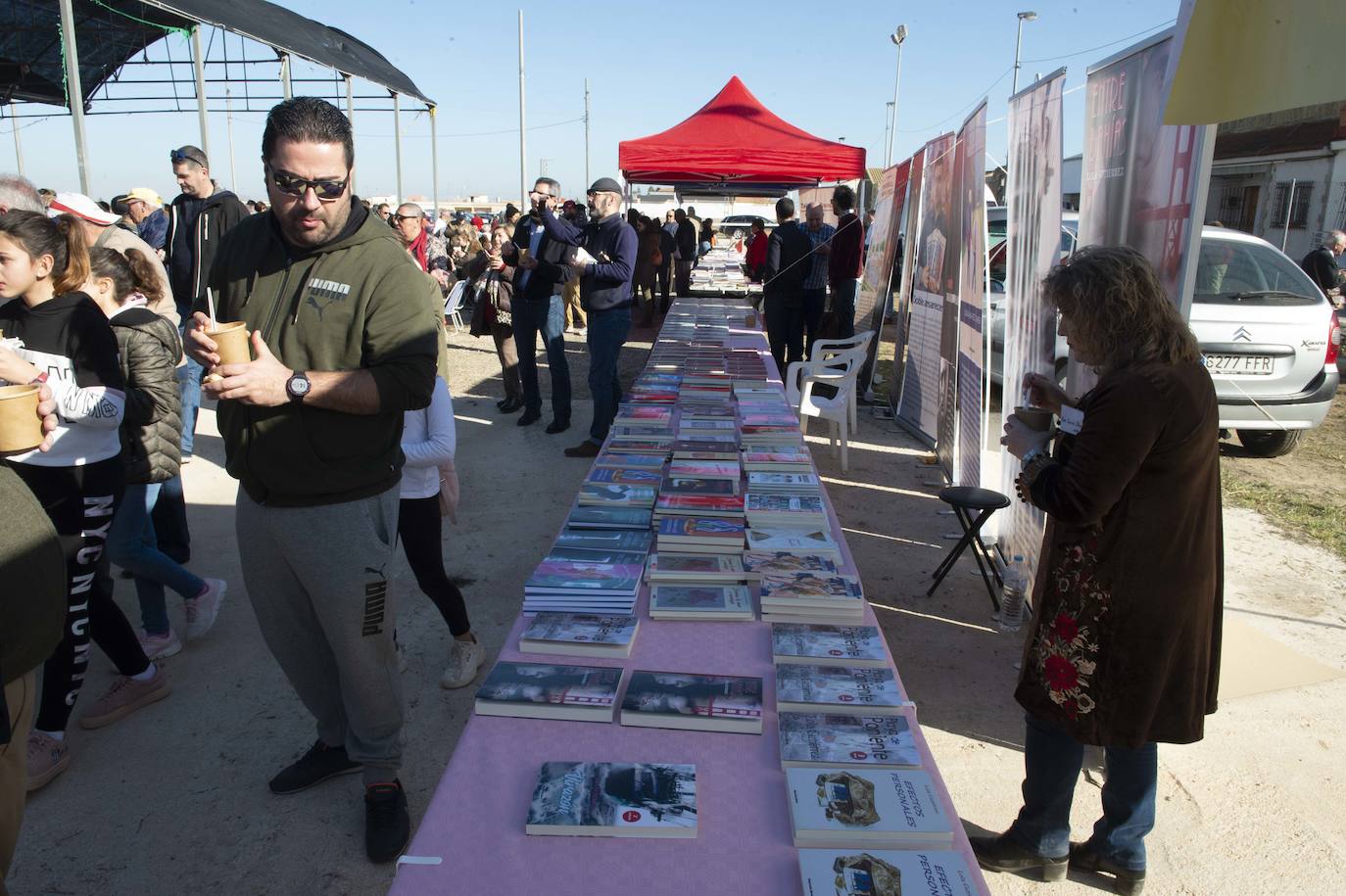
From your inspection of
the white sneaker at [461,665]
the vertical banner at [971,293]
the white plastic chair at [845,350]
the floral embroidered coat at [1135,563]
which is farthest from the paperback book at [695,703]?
the white plastic chair at [845,350]

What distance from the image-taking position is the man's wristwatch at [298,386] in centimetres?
160

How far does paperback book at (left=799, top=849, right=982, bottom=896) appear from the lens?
1.18 meters

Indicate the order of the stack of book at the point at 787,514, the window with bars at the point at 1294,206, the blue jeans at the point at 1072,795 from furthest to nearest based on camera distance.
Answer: the window with bars at the point at 1294,206 < the stack of book at the point at 787,514 < the blue jeans at the point at 1072,795

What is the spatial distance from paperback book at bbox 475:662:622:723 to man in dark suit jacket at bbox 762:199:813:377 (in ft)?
18.4

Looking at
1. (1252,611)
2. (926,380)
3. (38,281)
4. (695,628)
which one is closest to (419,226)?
(926,380)

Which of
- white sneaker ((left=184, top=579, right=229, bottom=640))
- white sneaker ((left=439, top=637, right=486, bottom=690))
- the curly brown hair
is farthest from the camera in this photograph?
white sneaker ((left=184, top=579, right=229, bottom=640))

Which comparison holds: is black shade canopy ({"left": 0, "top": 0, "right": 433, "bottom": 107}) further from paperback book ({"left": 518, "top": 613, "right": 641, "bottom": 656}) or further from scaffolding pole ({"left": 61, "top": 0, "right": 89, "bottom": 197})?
paperback book ({"left": 518, "top": 613, "right": 641, "bottom": 656})

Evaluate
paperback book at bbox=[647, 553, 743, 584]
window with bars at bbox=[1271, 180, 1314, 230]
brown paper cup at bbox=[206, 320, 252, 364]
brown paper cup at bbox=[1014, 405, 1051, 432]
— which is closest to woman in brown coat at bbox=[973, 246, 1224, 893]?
brown paper cup at bbox=[1014, 405, 1051, 432]

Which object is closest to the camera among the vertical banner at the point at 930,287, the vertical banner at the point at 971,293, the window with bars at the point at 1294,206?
the vertical banner at the point at 971,293

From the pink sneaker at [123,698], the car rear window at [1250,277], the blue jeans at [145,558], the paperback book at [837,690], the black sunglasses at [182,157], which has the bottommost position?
the pink sneaker at [123,698]

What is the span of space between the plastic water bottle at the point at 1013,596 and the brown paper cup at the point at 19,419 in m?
3.40

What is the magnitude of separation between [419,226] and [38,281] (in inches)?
194

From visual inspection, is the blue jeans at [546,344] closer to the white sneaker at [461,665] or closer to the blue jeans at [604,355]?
the blue jeans at [604,355]

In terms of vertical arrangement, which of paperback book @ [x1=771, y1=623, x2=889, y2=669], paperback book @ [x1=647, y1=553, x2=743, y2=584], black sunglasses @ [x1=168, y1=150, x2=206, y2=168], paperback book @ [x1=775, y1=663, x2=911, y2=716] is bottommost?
paperback book @ [x1=775, y1=663, x2=911, y2=716]
